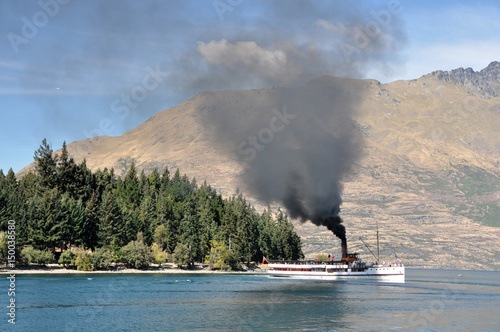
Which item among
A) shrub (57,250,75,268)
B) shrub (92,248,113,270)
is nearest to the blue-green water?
shrub (57,250,75,268)

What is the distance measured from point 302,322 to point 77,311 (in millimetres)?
44272

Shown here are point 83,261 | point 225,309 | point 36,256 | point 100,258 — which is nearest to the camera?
A: point 225,309

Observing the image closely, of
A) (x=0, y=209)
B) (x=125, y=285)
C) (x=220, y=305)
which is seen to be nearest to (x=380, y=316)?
(x=220, y=305)

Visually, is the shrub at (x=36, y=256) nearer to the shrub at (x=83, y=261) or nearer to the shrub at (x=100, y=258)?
the shrub at (x=83, y=261)

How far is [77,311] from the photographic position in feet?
345

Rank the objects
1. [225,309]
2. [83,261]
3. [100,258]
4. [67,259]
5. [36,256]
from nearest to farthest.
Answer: [225,309], [36,256], [67,259], [83,261], [100,258]

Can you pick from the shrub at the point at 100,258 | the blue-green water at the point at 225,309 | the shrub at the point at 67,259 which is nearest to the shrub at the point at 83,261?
the shrub at the point at 67,259

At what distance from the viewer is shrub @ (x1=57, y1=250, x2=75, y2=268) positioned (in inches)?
7347

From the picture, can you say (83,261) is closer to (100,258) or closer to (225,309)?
(100,258)

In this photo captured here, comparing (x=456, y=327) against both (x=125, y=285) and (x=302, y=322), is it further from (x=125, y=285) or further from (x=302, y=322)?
(x=125, y=285)

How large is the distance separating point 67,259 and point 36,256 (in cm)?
1295

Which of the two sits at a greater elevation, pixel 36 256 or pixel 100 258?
pixel 36 256

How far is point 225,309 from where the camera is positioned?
116 m

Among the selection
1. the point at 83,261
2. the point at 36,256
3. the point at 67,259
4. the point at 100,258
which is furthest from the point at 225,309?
the point at 100,258
